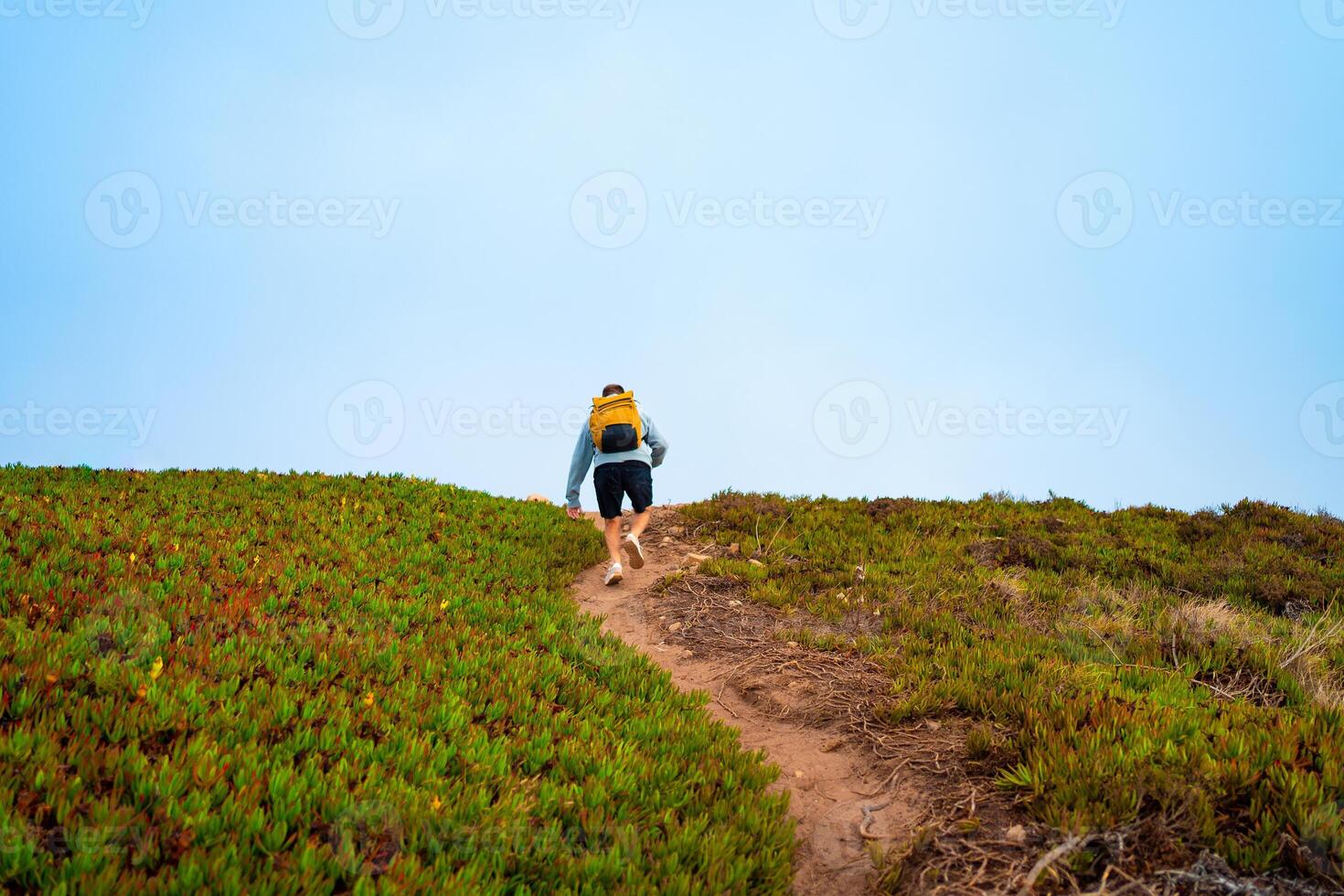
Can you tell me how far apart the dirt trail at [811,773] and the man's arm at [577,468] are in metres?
2.66

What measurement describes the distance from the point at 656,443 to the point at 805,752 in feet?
21.3

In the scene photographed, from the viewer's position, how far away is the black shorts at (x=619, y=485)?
11.5 metres

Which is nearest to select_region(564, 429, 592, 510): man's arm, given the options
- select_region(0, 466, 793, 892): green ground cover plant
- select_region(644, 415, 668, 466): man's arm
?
select_region(644, 415, 668, 466): man's arm

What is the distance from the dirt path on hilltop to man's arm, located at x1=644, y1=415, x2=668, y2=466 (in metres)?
2.33

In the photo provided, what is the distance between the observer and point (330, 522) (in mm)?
11258

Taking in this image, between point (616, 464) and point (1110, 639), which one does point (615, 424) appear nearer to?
point (616, 464)

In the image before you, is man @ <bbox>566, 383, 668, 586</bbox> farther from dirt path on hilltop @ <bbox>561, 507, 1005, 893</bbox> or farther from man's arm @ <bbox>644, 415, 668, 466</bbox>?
dirt path on hilltop @ <bbox>561, 507, 1005, 893</bbox>

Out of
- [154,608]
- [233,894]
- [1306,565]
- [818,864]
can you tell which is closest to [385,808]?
[233,894]

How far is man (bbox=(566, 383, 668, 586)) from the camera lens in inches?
444

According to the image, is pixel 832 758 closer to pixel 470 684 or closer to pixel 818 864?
pixel 818 864

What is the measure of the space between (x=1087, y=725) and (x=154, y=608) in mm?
7222

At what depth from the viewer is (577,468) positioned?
12.0m

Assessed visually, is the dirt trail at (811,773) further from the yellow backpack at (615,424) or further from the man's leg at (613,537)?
the yellow backpack at (615,424)

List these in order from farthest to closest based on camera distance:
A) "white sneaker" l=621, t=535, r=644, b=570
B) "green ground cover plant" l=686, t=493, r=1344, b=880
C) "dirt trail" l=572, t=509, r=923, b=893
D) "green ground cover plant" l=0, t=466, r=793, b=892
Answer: "white sneaker" l=621, t=535, r=644, b=570 → "dirt trail" l=572, t=509, r=923, b=893 → "green ground cover plant" l=686, t=493, r=1344, b=880 → "green ground cover plant" l=0, t=466, r=793, b=892
